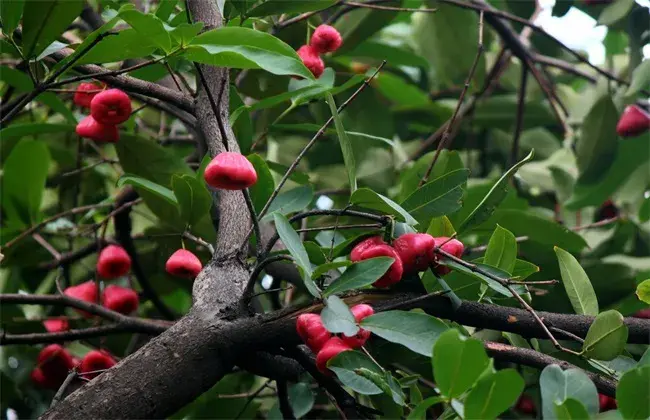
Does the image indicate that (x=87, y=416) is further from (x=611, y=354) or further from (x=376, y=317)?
(x=611, y=354)

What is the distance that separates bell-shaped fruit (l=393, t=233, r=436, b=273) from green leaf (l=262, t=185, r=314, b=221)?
0.68 feet

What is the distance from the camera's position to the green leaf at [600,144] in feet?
5.54

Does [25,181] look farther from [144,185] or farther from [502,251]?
[502,251]

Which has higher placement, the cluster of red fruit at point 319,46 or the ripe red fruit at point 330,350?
the cluster of red fruit at point 319,46

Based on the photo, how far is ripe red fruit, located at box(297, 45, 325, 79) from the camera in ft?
4.29

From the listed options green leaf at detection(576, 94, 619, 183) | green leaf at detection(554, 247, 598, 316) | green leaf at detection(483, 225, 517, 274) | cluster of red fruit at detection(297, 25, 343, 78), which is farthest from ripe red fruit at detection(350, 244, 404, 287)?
green leaf at detection(576, 94, 619, 183)

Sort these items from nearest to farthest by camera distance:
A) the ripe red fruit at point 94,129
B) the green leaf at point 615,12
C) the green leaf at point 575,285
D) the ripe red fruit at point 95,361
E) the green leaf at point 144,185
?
the green leaf at point 575,285 → the green leaf at point 144,185 → the ripe red fruit at point 94,129 → the ripe red fruit at point 95,361 → the green leaf at point 615,12

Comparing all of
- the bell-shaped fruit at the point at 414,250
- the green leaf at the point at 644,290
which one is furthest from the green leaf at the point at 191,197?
the green leaf at the point at 644,290

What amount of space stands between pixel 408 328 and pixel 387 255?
0.10 metres

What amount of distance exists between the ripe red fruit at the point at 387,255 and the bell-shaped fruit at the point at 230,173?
0.47 feet

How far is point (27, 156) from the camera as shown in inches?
60.3

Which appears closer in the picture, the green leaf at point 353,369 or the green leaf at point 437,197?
the green leaf at point 353,369

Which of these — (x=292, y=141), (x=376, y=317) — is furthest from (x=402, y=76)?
(x=376, y=317)

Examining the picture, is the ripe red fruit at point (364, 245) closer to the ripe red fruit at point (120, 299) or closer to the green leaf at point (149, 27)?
the green leaf at point (149, 27)
